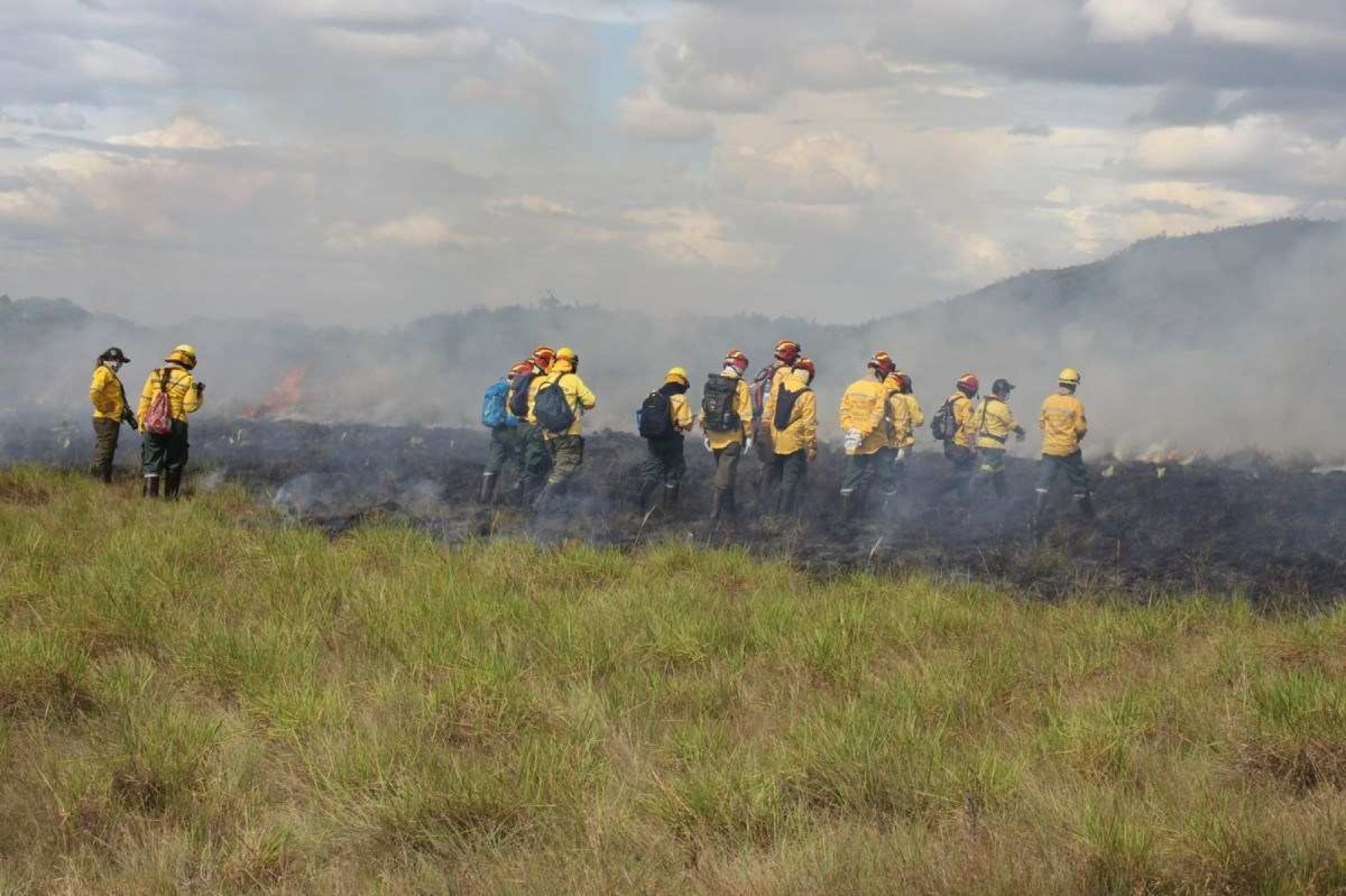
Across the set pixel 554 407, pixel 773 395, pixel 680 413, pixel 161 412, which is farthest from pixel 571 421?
pixel 161 412

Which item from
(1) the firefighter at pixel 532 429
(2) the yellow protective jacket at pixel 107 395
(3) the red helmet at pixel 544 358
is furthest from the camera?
(2) the yellow protective jacket at pixel 107 395

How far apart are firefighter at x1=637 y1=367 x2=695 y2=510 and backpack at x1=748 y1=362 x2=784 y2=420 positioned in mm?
1165

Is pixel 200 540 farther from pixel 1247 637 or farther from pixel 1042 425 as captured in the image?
pixel 1042 425

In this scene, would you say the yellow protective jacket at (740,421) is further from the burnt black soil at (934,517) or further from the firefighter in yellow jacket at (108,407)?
the firefighter in yellow jacket at (108,407)

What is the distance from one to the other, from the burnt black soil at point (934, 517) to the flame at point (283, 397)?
1142 centimetres

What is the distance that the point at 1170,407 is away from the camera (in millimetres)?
27234

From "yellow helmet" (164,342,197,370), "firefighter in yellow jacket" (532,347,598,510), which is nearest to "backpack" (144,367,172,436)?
"yellow helmet" (164,342,197,370)

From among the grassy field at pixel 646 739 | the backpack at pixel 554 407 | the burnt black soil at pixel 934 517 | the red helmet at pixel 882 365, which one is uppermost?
the red helmet at pixel 882 365

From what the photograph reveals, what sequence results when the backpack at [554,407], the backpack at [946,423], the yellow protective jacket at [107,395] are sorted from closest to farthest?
the backpack at [554,407]
the yellow protective jacket at [107,395]
the backpack at [946,423]

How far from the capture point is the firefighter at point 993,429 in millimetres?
17016

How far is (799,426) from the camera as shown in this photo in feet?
50.1

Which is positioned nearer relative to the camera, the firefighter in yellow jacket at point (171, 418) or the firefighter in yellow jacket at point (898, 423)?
the firefighter in yellow jacket at point (171, 418)

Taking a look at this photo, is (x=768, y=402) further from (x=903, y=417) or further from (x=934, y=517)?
(x=934, y=517)

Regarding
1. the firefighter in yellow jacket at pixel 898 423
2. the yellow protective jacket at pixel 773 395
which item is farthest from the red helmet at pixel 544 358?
the firefighter in yellow jacket at pixel 898 423
